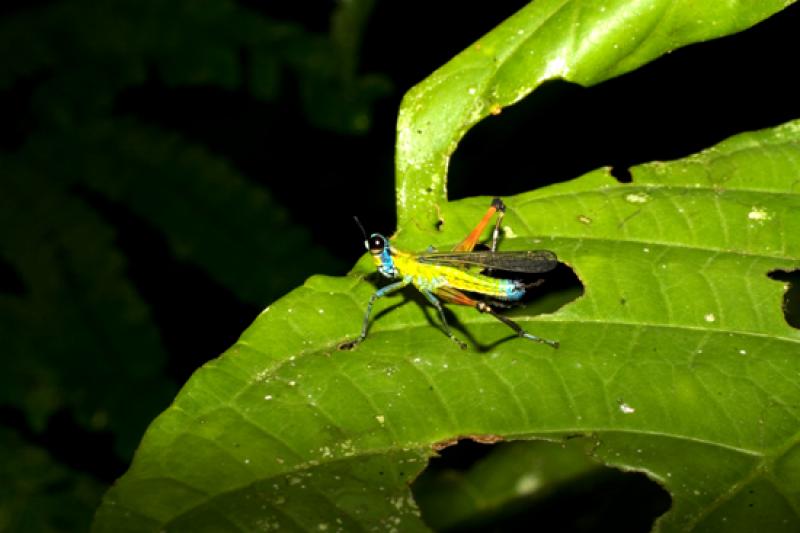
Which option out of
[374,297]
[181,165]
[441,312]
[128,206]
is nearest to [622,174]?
[441,312]

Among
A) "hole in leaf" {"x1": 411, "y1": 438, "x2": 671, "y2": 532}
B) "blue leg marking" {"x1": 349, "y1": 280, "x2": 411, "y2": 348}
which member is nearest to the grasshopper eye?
"blue leg marking" {"x1": 349, "y1": 280, "x2": 411, "y2": 348}

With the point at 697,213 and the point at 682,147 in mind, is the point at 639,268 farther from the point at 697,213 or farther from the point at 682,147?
the point at 682,147

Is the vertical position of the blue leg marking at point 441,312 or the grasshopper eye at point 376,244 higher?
the grasshopper eye at point 376,244

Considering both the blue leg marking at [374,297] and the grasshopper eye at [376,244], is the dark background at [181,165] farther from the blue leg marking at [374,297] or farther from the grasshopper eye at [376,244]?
the blue leg marking at [374,297]

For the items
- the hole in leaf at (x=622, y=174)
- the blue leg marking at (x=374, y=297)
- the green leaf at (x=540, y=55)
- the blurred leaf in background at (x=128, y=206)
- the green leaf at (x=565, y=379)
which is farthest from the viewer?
the blurred leaf in background at (x=128, y=206)

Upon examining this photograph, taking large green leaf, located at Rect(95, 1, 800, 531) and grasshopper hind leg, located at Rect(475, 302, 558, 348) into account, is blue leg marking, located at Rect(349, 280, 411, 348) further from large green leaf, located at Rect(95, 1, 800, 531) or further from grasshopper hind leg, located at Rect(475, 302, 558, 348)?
grasshopper hind leg, located at Rect(475, 302, 558, 348)

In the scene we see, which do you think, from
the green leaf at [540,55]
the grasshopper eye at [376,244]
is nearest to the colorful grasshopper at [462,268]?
the grasshopper eye at [376,244]

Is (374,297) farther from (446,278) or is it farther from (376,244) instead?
(446,278)
